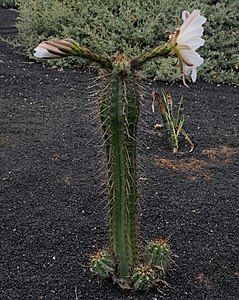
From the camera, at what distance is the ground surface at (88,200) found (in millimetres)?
2865

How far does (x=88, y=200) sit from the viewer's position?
3660 mm

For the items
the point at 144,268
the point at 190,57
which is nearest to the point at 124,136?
the point at 190,57

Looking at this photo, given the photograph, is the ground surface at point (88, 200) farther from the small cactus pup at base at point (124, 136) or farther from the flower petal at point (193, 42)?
the flower petal at point (193, 42)

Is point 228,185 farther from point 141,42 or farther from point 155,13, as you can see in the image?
point 155,13

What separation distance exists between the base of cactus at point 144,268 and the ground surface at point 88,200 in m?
0.05

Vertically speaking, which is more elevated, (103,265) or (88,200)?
(103,265)

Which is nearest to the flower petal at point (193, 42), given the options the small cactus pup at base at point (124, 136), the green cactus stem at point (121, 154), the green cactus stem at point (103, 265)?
the small cactus pup at base at point (124, 136)

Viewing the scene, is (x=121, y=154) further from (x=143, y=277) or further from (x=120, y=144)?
(x=143, y=277)

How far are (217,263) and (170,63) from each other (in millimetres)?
3700

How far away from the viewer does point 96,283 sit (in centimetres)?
282

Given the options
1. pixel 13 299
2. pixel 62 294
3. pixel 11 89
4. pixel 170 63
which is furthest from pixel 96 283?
pixel 170 63

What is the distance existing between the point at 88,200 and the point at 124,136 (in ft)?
4.26

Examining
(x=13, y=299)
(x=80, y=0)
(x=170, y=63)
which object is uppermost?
(x=80, y=0)

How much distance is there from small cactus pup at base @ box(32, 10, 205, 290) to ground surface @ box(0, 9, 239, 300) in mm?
132
